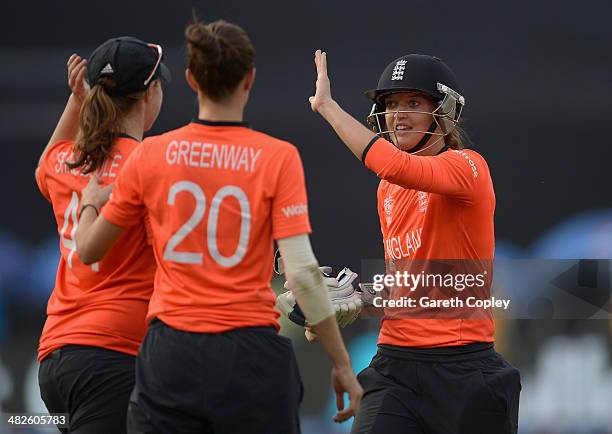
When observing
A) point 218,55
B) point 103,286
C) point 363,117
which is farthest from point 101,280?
point 363,117

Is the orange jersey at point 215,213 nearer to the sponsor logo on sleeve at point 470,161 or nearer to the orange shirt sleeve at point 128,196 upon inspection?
the orange shirt sleeve at point 128,196

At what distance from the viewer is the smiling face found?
356cm

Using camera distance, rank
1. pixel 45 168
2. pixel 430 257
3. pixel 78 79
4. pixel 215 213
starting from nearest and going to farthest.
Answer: pixel 215 213, pixel 45 168, pixel 78 79, pixel 430 257

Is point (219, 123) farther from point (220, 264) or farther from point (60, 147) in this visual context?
point (60, 147)

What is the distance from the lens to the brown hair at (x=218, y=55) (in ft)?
8.09

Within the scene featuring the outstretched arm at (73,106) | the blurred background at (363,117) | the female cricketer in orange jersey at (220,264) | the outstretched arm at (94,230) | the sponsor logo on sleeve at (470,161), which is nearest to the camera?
the female cricketer in orange jersey at (220,264)

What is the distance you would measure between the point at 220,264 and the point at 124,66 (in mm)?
656

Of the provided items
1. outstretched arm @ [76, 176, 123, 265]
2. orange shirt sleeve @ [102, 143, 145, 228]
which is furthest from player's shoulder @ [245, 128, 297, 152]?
outstretched arm @ [76, 176, 123, 265]

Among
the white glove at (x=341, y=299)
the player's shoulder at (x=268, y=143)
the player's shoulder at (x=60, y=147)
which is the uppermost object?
the player's shoulder at (x=268, y=143)

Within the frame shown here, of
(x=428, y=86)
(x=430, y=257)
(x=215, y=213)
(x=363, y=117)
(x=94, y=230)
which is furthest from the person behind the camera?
(x=363, y=117)

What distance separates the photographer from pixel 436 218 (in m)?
3.41

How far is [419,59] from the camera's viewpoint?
11.8 feet

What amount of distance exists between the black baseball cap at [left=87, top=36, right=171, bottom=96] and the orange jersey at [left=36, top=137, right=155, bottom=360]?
15 cm

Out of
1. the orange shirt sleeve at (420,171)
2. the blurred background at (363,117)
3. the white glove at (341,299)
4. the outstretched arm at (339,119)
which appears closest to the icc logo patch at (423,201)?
the orange shirt sleeve at (420,171)
